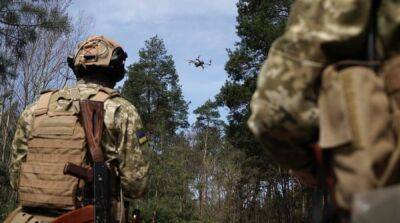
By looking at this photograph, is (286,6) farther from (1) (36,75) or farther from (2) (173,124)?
(2) (173,124)

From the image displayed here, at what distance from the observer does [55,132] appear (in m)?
4.31

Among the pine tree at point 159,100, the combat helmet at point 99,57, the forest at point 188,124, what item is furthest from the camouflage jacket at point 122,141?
the pine tree at point 159,100

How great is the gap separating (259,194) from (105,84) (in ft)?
118

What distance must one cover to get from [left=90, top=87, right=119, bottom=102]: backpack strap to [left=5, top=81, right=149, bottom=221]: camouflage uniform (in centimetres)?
3

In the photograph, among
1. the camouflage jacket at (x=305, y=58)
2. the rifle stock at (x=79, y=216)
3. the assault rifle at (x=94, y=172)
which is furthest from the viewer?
the assault rifle at (x=94, y=172)

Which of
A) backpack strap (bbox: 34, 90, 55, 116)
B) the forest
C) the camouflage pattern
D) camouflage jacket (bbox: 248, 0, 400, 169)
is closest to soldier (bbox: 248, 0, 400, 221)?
camouflage jacket (bbox: 248, 0, 400, 169)

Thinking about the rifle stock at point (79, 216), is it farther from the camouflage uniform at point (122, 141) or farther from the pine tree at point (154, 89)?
the pine tree at point (154, 89)

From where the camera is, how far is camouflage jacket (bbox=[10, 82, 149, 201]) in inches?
178

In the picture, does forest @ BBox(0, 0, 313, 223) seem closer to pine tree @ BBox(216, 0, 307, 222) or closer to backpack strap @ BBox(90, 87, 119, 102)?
pine tree @ BBox(216, 0, 307, 222)

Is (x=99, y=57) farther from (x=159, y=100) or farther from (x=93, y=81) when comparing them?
(x=159, y=100)

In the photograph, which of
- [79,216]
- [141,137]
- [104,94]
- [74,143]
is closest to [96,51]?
[104,94]

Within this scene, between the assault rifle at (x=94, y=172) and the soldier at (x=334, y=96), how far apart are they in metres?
2.34

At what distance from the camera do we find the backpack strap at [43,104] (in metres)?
4.47

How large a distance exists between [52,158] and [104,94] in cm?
67
